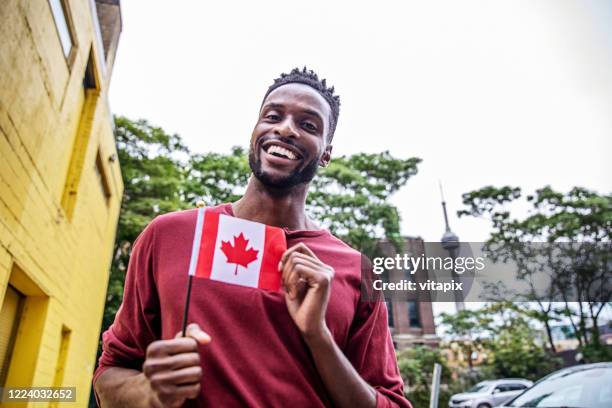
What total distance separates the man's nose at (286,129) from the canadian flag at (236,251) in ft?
1.51

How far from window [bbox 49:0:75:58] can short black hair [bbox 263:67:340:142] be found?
493 cm

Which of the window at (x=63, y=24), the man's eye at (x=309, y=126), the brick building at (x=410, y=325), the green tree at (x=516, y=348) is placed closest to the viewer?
the man's eye at (x=309, y=126)

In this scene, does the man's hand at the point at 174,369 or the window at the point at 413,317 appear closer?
the man's hand at the point at 174,369

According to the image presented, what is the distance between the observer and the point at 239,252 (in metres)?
1.38

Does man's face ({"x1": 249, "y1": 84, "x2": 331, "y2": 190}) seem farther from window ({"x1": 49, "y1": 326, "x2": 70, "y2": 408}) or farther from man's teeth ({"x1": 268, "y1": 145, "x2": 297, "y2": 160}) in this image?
window ({"x1": 49, "y1": 326, "x2": 70, "y2": 408})

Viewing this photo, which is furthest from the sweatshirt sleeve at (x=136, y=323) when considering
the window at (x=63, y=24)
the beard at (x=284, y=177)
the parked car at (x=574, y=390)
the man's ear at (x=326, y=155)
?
the window at (x=63, y=24)

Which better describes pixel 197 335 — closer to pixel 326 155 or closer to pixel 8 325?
pixel 326 155

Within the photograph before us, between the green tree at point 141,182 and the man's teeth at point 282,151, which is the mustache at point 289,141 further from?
the green tree at point 141,182

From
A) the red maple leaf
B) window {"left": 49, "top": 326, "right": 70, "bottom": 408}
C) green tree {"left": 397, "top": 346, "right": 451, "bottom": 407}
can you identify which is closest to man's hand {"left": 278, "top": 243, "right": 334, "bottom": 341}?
the red maple leaf

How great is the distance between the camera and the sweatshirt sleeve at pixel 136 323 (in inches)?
55.4

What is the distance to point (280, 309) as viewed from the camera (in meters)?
1.45

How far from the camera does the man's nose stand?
174cm

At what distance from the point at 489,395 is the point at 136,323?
17.5m

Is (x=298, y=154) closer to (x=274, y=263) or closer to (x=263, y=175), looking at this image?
(x=263, y=175)
